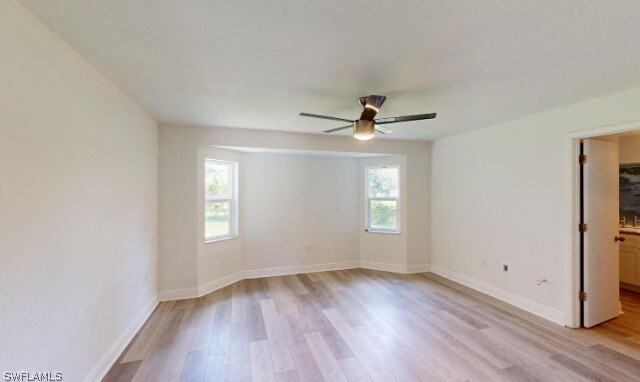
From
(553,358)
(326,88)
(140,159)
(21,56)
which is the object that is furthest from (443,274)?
(21,56)

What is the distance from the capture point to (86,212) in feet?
6.32

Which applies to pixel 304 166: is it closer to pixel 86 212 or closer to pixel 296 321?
pixel 296 321

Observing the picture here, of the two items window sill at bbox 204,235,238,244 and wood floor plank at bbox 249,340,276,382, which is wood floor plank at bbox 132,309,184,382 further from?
window sill at bbox 204,235,238,244

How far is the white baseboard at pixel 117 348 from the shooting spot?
2.05 m

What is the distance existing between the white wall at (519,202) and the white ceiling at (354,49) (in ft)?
1.32

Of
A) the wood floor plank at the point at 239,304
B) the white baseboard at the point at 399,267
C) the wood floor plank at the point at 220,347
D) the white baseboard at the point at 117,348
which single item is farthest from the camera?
the white baseboard at the point at 399,267

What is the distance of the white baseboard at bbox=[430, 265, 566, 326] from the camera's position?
3013 mm

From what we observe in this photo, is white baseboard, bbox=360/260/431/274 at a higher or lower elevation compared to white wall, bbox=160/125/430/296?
lower

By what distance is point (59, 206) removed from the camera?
A: 1.63m

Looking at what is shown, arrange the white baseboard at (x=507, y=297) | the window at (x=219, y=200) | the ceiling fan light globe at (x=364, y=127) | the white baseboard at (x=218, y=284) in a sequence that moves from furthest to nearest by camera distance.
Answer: the window at (x=219, y=200), the white baseboard at (x=218, y=284), the white baseboard at (x=507, y=297), the ceiling fan light globe at (x=364, y=127)

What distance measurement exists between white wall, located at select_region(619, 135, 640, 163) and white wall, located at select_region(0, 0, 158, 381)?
6.55m

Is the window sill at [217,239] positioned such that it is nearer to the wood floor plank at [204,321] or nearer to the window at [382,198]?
the wood floor plank at [204,321]

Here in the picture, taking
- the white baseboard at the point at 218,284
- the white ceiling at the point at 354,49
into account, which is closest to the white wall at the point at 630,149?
the white ceiling at the point at 354,49

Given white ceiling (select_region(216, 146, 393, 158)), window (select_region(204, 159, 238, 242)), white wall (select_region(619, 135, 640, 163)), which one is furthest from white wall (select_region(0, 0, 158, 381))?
white wall (select_region(619, 135, 640, 163))
